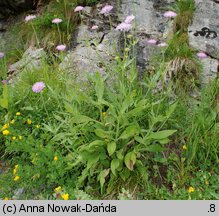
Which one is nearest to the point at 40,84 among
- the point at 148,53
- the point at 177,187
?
the point at 177,187

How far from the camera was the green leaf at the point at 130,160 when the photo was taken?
2896 mm

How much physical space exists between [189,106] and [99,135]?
1.38 metres

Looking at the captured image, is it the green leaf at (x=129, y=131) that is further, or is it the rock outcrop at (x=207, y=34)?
the rock outcrop at (x=207, y=34)

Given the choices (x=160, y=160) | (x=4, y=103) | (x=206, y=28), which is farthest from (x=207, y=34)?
(x=4, y=103)

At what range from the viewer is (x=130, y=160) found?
2.93m

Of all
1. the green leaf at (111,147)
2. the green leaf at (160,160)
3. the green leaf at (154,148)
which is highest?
the green leaf at (111,147)

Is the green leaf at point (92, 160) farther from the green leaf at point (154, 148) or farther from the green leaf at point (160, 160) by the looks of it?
the green leaf at point (160, 160)

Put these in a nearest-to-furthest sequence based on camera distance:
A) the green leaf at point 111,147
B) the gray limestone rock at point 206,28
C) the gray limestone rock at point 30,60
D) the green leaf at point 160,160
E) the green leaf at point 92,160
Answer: the green leaf at point 111,147 < the green leaf at point 92,160 < the green leaf at point 160,160 < the gray limestone rock at point 206,28 < the gray limestone rock at point 30,60

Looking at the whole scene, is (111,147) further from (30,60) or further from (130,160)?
(30,60)

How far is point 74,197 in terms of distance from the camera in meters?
2.85

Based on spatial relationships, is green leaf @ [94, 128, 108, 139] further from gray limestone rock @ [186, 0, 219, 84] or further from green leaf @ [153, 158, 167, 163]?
gray limestone rock @ [186, 0, 219, 84]

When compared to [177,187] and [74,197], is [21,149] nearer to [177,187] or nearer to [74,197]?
[74,197]

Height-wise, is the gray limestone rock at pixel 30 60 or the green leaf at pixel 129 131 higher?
the green leaf at pixel 129 131

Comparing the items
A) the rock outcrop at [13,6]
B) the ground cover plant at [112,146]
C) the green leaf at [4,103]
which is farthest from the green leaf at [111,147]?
the rock outcrop at [13,6]
